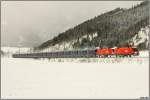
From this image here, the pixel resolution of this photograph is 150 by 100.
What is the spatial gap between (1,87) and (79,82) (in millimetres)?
5188

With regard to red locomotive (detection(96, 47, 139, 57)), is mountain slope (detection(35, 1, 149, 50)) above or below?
above

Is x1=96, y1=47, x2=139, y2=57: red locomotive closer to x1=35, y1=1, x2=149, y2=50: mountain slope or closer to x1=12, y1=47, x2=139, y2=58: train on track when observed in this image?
x1=12, y1=47, x2=139, y2=58: train on track

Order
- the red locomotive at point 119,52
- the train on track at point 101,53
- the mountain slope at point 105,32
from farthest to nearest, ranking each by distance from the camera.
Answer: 1. the mountain slope at point 105,32
2. the train on track at point 101,53
3. the red locomotive at point 119,52

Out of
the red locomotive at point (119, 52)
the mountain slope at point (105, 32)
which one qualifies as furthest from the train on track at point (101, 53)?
the mountain slope at point (105, 32)

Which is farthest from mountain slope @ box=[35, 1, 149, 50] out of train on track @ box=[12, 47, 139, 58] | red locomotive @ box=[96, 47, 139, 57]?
red locomotive @ box=[96, 47, 139, 57]

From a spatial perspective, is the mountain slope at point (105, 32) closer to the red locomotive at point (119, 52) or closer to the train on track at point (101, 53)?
the train on track at point (101, 53)

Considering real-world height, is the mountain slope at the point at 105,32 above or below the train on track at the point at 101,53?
above

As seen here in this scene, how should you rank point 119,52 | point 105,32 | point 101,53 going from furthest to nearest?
point 105,32 < point 101,53 < point 119,52

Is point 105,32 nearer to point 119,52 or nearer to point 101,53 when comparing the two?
point 101,53

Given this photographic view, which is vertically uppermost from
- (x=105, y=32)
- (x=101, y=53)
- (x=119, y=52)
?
(x=105, y=32)

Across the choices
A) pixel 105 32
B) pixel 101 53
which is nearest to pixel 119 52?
pixel 101 53

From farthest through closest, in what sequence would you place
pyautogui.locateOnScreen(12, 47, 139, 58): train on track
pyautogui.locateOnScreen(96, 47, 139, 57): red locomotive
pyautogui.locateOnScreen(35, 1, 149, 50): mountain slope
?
pyautogui.locateOnScreen(35, 1, 149, 50): mountain slope, pyautogui.locateOnScreen(12, 47, 139, 58): train on track, pyautogui.locateOnScreen(96, 47, 139, 57): red locomotive

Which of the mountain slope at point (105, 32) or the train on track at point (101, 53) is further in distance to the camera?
the mountain slope at point (105, 32)

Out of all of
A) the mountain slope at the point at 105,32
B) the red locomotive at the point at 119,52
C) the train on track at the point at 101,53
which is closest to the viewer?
the red locomotive at the point at 119,52
